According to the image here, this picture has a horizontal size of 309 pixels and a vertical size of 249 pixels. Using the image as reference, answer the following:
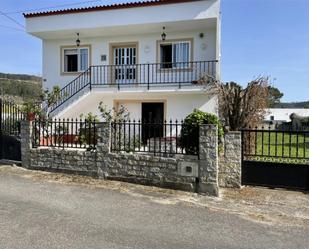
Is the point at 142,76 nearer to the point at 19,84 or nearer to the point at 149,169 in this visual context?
the point at 149,169

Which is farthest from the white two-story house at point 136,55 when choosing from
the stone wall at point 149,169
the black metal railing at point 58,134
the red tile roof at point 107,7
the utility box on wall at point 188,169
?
the utility box on wall at point 188,169

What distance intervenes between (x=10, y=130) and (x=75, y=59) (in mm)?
7061

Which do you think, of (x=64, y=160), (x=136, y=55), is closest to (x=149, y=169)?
(x=64, y=160)

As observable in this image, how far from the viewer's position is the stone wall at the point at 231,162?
8.02m

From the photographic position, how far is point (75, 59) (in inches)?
684

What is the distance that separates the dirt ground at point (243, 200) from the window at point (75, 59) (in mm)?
9305

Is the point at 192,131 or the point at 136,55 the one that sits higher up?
the point at 136,55

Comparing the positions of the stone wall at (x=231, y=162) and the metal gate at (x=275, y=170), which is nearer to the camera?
the metal gate at (x=275, y=170)

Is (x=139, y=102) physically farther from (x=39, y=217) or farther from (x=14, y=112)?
(x=39, y=217)

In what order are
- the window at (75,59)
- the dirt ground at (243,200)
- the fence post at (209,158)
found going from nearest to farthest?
the dirt ground at (243,200) → the fence post at (209,158) → the window at (75,59)

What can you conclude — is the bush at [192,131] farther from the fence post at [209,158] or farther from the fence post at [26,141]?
the fence post at [26,141]

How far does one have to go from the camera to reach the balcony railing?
48.9 ft

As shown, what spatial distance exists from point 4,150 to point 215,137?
7503mm

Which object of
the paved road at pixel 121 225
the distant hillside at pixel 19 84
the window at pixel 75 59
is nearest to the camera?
the paved road at pixel 121 225
